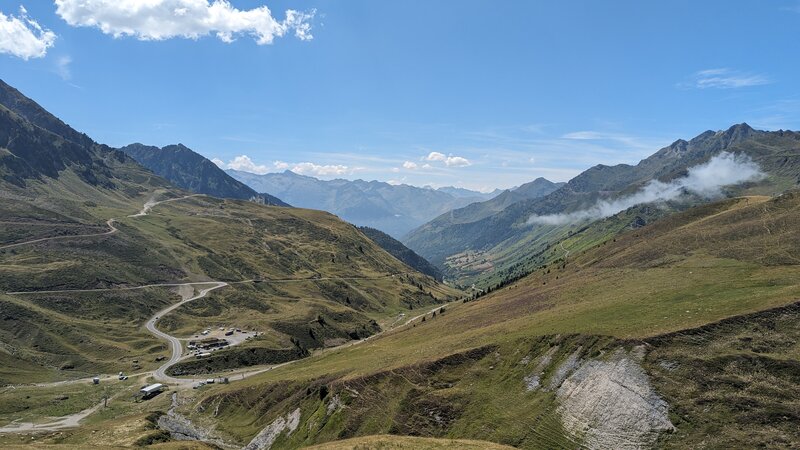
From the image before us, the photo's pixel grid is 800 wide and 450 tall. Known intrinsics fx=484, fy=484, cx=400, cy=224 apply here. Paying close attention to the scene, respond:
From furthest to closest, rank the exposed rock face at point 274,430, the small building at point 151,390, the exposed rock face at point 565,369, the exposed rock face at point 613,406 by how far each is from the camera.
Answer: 1. the small building at point 151,390
2. the exposed rock face at point 274,430
3. the exposed rock face at point 565,369
4. the exposed rock face at point 613,406

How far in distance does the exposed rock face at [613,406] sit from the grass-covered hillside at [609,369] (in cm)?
17

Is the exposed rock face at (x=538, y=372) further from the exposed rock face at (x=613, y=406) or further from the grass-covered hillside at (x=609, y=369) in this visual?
the exposed rock face at (x=613, y=406)

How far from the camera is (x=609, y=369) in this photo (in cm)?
7356

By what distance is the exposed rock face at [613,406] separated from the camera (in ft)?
211

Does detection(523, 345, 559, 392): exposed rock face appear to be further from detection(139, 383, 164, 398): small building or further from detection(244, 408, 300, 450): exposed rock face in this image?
detection(139, 383, 164, 398): small building

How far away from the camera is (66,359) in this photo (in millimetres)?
180500

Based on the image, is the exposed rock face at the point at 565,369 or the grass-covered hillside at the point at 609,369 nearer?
the grass-covered hillside at the point at 609,369

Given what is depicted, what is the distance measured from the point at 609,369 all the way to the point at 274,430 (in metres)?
69.2

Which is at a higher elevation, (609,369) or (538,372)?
(609,369)

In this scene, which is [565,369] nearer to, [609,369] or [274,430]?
[609,369]

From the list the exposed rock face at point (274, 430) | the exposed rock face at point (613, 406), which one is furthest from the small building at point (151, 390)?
the exposed rock face at point (613, 406)

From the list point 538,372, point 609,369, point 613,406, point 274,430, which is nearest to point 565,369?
point 538,372

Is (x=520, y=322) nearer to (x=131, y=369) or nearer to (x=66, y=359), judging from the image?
(x=131, y=369)

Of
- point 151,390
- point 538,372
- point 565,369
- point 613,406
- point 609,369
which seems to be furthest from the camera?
point 151,390
